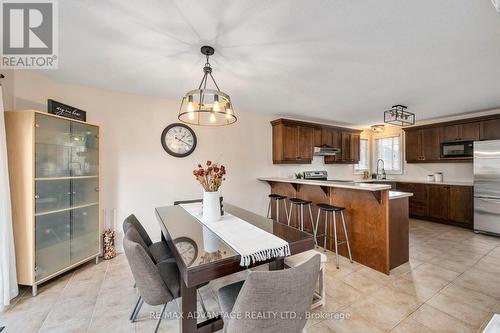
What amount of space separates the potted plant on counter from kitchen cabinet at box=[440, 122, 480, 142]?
17.7 ft

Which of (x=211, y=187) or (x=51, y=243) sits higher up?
(x=211, y=187)

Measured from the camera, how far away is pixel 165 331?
5.70 ft

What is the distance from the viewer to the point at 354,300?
2109mm

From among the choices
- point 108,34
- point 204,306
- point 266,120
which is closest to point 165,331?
point 204,306

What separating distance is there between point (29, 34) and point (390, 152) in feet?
24.5

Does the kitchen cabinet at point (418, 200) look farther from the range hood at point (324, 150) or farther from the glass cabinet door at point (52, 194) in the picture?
the glass cabinet door at point (52, 194)

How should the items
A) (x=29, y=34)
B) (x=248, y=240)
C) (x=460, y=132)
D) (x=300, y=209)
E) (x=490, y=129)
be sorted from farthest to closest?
(x=460, y=132) → (x=490, y=129) → (x=300, y=209) → (x=29, y=34) → (x=248, y=240)

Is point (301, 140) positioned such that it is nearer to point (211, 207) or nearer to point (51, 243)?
point (211, 207)

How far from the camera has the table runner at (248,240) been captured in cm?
134

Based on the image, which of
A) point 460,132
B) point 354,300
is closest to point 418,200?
point 460,132

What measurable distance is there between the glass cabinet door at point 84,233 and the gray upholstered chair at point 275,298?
260 centimetres

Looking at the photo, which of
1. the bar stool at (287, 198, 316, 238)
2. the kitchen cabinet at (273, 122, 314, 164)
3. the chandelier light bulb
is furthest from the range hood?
the chandelier light bulb

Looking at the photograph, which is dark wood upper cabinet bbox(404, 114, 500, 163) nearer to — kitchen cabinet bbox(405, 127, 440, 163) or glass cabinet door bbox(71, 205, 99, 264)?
kitchen cabinet bbox(405, 127, 440, 163)

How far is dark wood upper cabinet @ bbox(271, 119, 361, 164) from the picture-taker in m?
4.52
